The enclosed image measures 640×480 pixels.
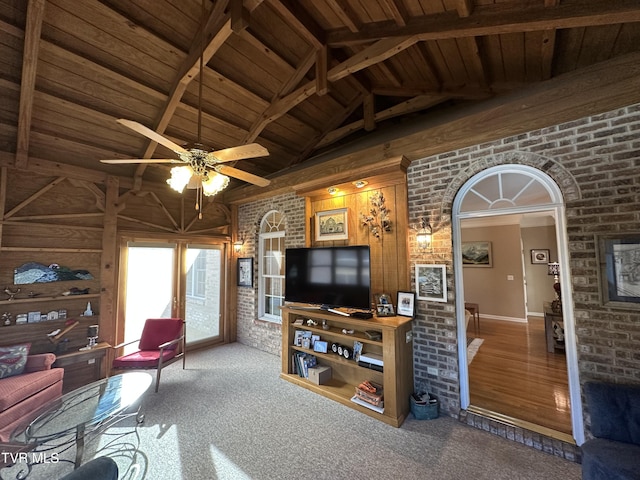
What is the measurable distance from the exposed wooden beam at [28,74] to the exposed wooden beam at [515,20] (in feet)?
10.3

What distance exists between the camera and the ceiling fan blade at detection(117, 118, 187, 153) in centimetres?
184

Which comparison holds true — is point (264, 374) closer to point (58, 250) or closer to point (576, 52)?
point (58, 250)

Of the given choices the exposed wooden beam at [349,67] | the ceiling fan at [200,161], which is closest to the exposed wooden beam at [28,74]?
the ceiling fan at [200,161]

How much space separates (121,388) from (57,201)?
3118mm

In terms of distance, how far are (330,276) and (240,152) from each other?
1.96 metres

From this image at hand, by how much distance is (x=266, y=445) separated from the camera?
7.94 feet

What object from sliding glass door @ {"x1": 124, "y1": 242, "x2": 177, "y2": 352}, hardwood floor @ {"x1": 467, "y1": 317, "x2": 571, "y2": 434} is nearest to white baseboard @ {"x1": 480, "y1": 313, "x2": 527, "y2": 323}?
hardwood floor @ {"x1": 467, "y1": 317, "x2": 571, "y2": 434}

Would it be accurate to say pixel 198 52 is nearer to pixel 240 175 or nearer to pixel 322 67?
pixel 322 67

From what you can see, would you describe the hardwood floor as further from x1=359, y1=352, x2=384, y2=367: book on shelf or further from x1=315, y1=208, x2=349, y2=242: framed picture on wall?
x1=315, y1=208, x2=349, y2=242: framed picture on wall

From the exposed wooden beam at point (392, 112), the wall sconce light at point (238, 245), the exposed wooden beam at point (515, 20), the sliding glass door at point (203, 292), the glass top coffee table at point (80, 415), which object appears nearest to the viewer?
the exposed wooden beam at point (515, 20)

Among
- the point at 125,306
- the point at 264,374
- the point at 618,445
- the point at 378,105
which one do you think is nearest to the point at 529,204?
the point at 618,445

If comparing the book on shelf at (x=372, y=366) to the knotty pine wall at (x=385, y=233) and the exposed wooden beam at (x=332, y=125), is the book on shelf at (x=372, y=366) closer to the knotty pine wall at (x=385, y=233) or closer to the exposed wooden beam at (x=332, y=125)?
the knotty pine wall at (x=385, y=233)

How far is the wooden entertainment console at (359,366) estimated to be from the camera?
273 centimetres

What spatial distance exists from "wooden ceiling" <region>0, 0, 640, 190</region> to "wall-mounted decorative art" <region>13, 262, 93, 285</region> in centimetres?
144
